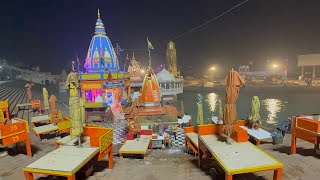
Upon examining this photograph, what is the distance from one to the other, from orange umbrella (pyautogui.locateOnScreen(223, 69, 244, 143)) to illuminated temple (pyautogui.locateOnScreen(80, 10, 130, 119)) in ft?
61.3

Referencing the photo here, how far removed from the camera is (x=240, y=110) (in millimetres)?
35281

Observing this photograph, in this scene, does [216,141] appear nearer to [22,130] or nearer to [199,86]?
[22,130]

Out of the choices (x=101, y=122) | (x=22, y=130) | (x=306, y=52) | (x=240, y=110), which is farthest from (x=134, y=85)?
(x=306, y=52)

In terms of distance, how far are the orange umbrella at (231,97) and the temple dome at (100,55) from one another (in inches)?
831

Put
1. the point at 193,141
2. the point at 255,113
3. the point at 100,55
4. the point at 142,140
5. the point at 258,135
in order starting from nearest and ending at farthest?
1. the point at 193,141
2. the point at 258,135
3. the point at 142,140
4. the point at 255,113
5. the point at 100,55

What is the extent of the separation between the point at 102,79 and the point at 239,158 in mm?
20559

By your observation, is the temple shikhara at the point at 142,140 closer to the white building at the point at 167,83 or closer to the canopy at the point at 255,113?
the canopy at the point at 255,113

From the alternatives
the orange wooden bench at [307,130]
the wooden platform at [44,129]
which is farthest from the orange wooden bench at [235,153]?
the wooden platform at [44,129]

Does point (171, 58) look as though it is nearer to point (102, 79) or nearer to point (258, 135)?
point (102, 79)

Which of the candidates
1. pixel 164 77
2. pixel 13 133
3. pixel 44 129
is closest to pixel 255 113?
pixel 13 133

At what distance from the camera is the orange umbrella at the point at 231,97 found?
7496mm

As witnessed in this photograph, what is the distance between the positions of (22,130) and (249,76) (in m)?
75.2

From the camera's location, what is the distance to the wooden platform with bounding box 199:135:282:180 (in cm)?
564

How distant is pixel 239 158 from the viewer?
6262 mm
